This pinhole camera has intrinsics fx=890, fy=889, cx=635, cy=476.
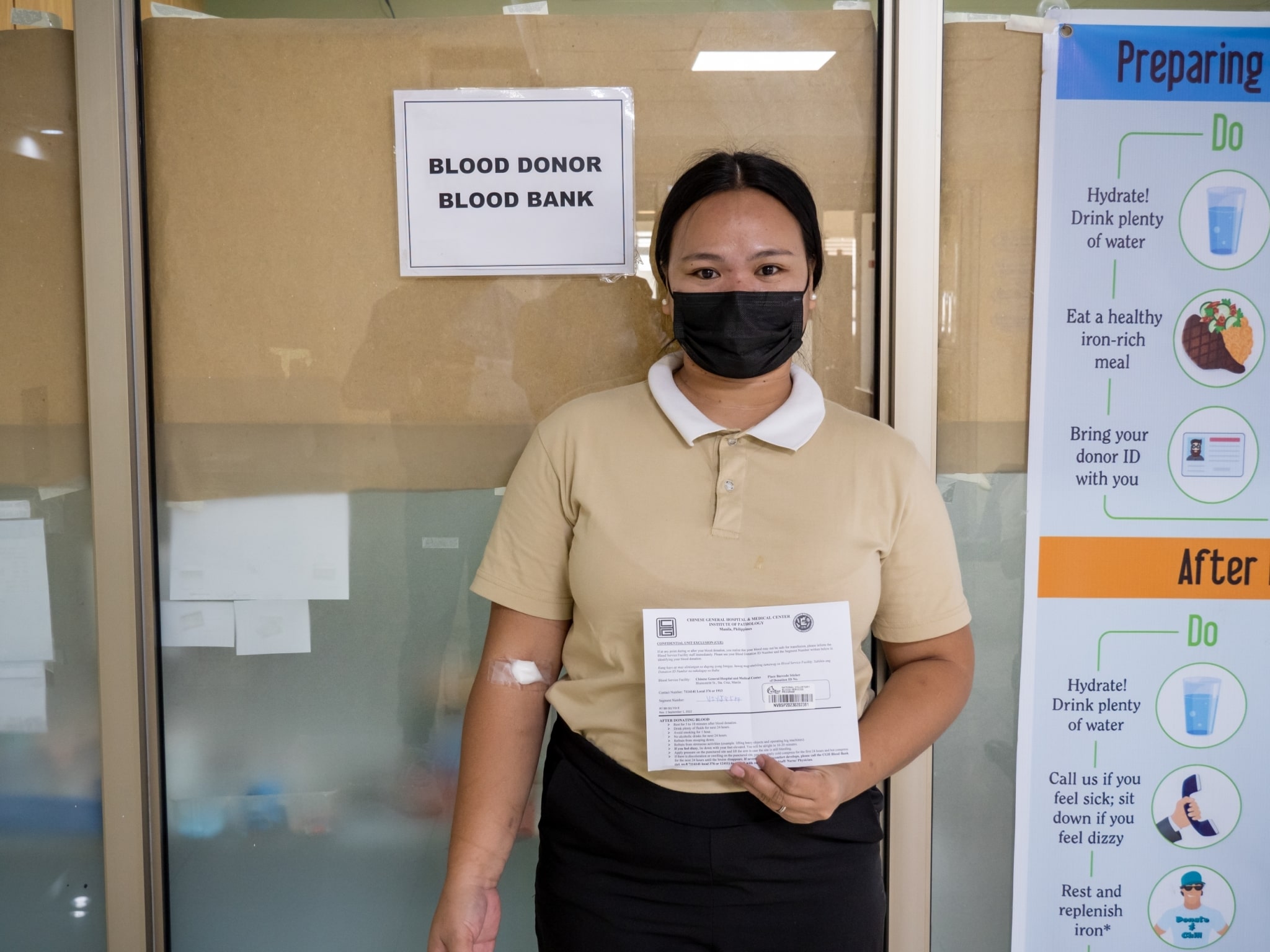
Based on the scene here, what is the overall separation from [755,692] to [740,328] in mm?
504

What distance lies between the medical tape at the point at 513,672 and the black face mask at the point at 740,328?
20.1 inches

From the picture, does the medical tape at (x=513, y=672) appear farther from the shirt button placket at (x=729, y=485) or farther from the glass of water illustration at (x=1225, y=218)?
the glass of water illustration at (x=1225, y=218)

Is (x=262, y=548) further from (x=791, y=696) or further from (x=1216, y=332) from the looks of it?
(x=1216, y=332)

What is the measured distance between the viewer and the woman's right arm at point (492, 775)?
1259 mm

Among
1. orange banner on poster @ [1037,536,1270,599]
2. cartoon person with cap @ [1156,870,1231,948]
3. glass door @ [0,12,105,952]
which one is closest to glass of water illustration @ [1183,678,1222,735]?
orange banner on poster @ [1037,536,1270,599]

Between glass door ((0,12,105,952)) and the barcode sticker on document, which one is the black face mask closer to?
the barcode sticker on document

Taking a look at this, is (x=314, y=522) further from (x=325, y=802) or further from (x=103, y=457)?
(x=325, y=802)

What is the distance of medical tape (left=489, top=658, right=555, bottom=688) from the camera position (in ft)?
4.27

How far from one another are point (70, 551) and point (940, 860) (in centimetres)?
182

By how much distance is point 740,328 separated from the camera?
1.26m

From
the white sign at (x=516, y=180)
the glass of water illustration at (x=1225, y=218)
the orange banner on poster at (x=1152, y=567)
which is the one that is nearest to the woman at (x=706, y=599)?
the white sign at (x=516, y=180)

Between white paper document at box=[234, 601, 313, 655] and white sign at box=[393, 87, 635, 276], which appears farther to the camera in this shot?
white paper document at box=[234, 601, 313, 655]

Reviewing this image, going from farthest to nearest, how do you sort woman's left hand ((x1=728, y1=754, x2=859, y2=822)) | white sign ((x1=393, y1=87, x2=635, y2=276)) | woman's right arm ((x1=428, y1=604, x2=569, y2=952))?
1. white sign ((x1=393, y1=87, x2=635, y2=276))
2. woman's right arm ((x1=428, y1=604, x2=569, y2=952))
3. woman's left hand ((x1=728, y1=754, x2=859, y2=822))

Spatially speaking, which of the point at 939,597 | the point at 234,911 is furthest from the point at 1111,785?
the point at 234,911
